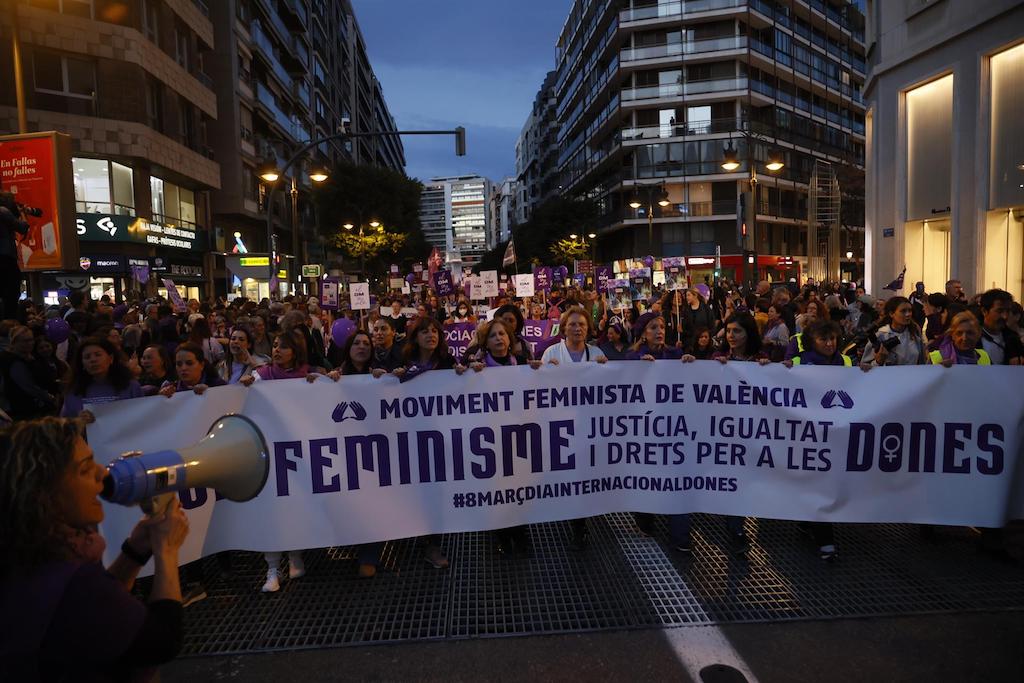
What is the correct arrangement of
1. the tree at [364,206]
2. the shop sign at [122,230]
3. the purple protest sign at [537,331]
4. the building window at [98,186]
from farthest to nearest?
the tree at [364,206] < the building window at [98,186] < the shop sign at [122,230] < the purple protest sign at [537,331]

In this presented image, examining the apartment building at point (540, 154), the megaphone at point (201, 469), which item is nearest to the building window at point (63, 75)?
the megaphone at point (201, 469)

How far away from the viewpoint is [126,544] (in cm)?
195

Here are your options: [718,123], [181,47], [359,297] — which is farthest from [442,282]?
[718,123]

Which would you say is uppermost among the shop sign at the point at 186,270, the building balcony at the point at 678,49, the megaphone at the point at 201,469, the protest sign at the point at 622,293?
the building balcony at the point at 678,49

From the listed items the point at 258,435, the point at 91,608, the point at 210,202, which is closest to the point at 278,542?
the point at 258,435

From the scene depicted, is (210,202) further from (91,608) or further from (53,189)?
(91,608)

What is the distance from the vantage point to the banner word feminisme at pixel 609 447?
14.1ft

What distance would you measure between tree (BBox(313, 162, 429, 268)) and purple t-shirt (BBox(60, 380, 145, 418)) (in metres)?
43.1

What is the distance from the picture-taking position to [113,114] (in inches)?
874

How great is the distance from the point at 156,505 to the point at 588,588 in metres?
3.04

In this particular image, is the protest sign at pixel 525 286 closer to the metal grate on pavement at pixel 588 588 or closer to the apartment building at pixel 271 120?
the apartment building at pixel 271 120

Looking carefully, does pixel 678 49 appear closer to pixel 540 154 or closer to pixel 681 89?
pixel 681 89

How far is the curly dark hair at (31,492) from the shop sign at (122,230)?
21795 mm

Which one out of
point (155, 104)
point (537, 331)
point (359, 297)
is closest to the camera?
point (537, 331)
